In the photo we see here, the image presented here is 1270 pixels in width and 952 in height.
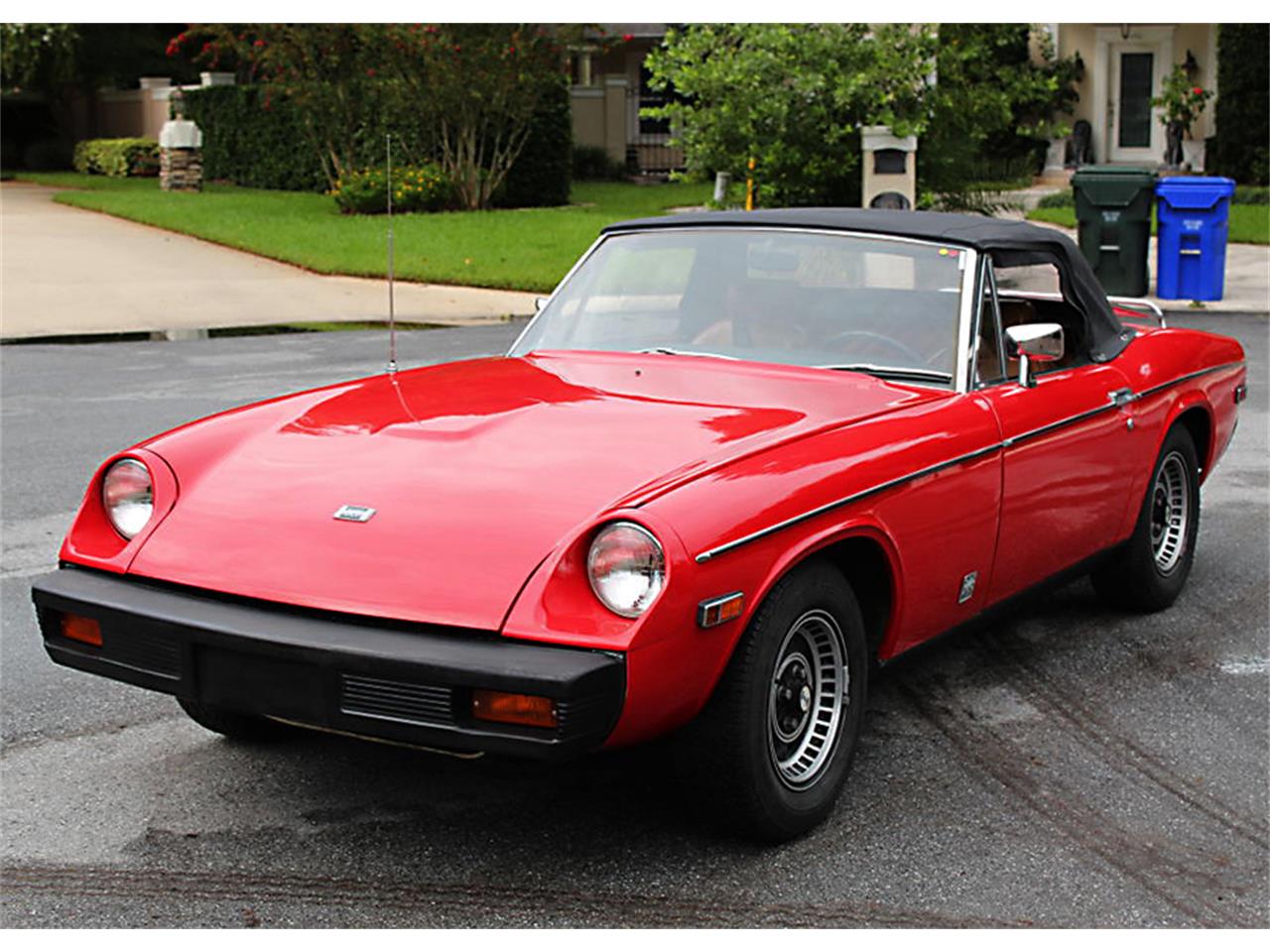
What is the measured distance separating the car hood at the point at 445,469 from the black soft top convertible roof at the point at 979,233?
0.64 m

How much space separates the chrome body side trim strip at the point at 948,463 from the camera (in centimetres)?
367

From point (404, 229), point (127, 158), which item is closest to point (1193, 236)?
point (404, 229)

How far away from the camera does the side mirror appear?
195 inches

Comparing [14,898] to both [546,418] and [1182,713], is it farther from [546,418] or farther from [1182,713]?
[1182,713]

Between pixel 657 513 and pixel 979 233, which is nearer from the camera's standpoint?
pixel 657 513

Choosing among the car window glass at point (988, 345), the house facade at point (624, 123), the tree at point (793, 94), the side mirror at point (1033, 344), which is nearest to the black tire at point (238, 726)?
the car window glass at point (988, 345)

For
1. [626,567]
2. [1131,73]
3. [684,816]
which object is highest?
[1131,73]

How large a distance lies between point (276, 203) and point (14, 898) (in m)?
23.9

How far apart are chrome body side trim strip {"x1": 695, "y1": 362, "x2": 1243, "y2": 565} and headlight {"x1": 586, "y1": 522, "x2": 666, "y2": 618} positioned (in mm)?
96

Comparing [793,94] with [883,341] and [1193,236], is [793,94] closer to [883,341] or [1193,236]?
[1193,236]

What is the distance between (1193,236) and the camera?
54.2 ft

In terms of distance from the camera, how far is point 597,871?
384cm

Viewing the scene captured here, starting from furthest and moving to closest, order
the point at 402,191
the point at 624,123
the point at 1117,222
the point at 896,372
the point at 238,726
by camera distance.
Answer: the point at 624,123, the point at 402,191, the point at 1117,222, the point at 896,372, the point at 238,726

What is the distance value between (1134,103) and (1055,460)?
28.7 m
